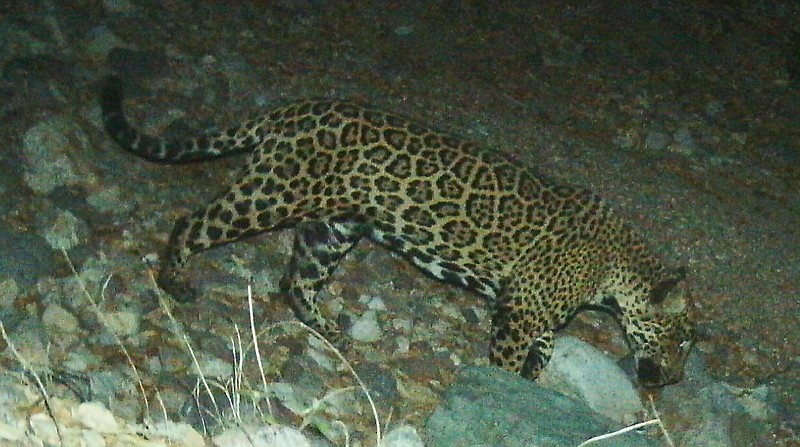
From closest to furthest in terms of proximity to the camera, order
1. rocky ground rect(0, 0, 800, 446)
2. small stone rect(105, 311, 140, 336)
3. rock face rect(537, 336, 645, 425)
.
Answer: rocky ground rect(0, 0, 800, 446)
small stone rect(105, 311, 140, 336)
rock face rect(537, 336, 645, 425)

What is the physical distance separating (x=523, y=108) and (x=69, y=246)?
166 inches

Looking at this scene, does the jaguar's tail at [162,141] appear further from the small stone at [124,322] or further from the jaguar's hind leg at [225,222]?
the small stone at [124,322]

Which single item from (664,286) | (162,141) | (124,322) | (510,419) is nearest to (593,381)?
(664,286)

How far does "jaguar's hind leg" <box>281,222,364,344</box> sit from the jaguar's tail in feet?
2.37

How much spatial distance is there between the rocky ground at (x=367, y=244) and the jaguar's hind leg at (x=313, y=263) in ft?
0.43

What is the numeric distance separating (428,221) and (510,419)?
4.89 feet

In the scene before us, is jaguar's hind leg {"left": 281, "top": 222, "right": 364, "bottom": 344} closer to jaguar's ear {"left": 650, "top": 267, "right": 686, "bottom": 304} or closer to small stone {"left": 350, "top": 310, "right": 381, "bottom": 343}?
small stone {"left": 350, "top": 310, "right": 381, "bottom": 343}

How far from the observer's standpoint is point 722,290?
8.37 metres

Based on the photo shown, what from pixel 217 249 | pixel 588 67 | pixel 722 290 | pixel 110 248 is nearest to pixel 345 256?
pixel 217 249

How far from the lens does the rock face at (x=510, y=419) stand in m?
5.91

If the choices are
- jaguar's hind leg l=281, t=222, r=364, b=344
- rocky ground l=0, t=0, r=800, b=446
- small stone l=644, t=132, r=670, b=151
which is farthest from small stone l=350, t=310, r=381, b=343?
small stone l=644, t=132, r=670, b=151

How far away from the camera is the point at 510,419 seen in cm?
604

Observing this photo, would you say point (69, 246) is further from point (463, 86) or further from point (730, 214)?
point (730, 214)

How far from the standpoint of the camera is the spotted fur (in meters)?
6.80
